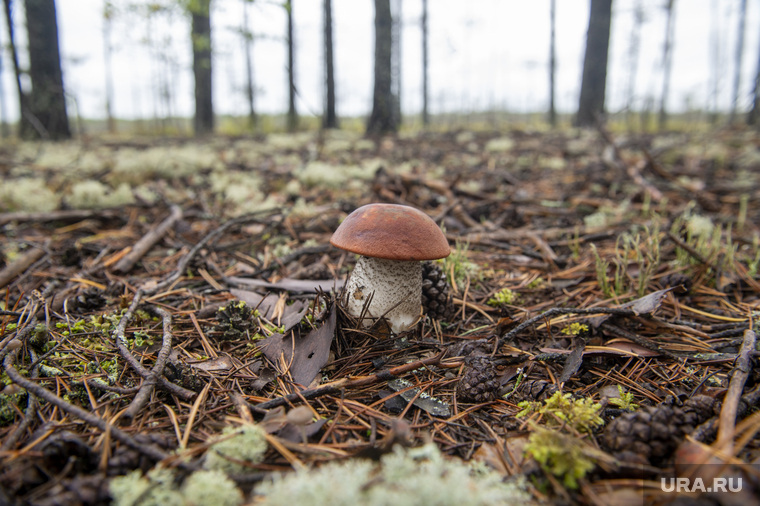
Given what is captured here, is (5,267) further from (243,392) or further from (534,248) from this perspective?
(534,248)

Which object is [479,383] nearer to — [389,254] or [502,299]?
[389,254]

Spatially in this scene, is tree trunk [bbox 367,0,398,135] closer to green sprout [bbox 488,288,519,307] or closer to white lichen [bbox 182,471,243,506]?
green sprout [bbox 488,288,519,307]

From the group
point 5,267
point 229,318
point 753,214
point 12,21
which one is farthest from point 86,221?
point 12,21

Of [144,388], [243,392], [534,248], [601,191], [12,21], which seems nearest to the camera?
[144,388]

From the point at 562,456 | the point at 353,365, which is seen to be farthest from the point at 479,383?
the point at 353,365

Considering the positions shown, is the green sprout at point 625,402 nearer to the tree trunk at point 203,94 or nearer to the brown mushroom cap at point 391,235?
the brown mushroom cap at point 391,235

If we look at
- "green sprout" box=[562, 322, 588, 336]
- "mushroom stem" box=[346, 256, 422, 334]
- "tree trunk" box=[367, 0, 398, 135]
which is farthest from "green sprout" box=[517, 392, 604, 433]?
"tree trunk" box=[367, 0, 398, 135]
